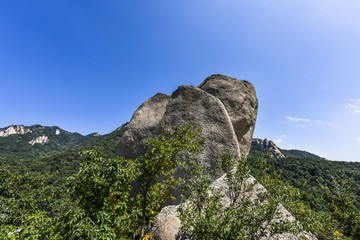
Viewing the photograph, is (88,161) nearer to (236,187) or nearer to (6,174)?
(236,187)

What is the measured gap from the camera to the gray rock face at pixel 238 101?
14.3m

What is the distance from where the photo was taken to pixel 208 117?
12797 millimetres

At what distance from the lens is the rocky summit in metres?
12.0

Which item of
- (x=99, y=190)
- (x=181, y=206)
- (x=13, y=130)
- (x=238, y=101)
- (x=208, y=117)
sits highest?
(x=13, y=130)

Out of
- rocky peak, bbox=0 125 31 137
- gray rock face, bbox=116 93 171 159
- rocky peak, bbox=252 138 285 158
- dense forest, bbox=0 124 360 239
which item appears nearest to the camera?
dense forest, bbox=0 124 360 239

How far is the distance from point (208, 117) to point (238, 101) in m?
3.87

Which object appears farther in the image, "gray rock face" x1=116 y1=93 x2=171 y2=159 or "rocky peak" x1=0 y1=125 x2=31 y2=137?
"rocky peak" x1=0 y1=125 x2=31 y2=137

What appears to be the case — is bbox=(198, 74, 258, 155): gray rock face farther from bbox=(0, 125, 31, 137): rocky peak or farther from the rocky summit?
bbox=(0, 125, 31, 137): rocky peak

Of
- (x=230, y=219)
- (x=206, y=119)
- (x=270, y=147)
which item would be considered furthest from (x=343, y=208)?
A: (x=270, y=147)

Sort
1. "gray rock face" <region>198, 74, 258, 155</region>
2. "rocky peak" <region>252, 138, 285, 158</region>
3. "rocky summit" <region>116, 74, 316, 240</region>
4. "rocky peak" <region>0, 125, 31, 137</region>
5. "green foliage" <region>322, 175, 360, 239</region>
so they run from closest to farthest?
"green foliage" <region>322, 175, 360, 239</region> < "rocky summit" <region>116, 74, 316, 240</region> < "gray rock face" <region>198, 74, 258, 155</region> < "rocky peak" <region>252, 138, 285, 158</region> < "rocky peak" <region>0, 125, 31, 137</region>

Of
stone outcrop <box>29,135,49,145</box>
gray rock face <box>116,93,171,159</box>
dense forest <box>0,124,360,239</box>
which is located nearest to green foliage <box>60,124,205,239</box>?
dense forest <box>0,124,360,239</box>

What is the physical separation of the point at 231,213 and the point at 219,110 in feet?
31.1

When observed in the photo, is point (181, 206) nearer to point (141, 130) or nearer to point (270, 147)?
point (141, 130)

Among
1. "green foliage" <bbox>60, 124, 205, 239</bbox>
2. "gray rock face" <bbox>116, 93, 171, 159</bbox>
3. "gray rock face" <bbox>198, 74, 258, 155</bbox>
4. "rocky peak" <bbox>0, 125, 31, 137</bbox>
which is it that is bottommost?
"green foliage" <bbox>60, 124, 205, 239</bbox>
